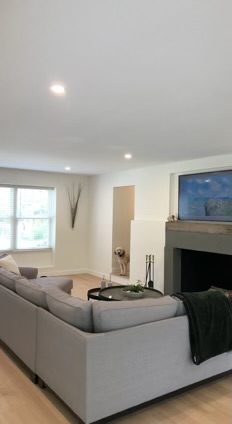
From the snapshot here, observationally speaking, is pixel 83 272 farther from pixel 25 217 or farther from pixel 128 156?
pixel 128 156

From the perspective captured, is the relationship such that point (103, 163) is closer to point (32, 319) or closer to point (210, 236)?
point (210, 236)

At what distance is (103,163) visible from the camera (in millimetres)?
6012

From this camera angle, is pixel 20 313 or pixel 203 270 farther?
pixel 203 270

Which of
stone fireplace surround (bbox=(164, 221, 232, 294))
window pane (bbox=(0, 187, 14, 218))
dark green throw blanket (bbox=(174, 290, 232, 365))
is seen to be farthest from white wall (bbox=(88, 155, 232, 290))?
dark green throw blanket (bbox=(174, 290, 232, 365))

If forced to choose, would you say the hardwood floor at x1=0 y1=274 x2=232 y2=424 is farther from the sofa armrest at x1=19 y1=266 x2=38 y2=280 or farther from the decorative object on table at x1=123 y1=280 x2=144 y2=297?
the sofa armrest at x1=19 y1=266 x2=38 y2=280

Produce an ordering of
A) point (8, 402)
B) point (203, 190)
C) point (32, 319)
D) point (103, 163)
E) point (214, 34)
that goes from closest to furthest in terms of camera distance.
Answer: point (214, 34) → point (8, 402) → point (32, 319) → point (203, 190) → point (103, 163)

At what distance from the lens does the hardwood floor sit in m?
2.31

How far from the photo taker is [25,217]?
737cm

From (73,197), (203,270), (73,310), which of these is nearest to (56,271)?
(73,197)

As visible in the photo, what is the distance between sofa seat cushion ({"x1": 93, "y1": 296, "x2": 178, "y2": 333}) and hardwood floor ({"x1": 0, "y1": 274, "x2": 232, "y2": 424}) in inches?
25.5

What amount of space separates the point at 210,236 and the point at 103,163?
7.75ft

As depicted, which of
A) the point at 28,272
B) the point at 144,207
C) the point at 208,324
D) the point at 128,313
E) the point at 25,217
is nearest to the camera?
the point at 128,313

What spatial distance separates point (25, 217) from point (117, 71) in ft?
18.7

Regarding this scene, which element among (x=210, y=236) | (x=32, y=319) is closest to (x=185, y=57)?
(x=32, y=319)
